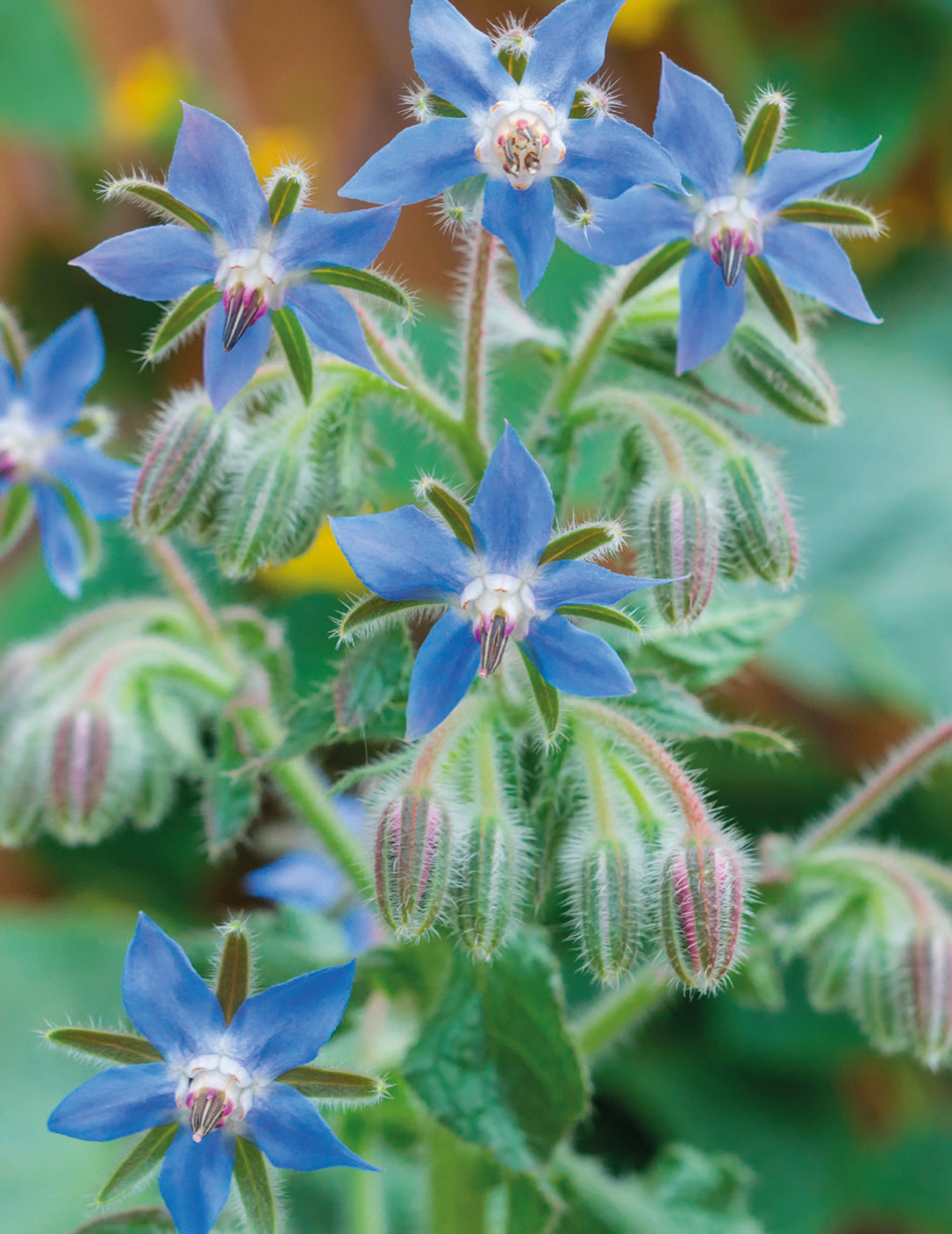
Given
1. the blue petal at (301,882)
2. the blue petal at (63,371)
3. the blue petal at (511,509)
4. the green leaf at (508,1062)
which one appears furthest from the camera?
the blue petal at (301,882)

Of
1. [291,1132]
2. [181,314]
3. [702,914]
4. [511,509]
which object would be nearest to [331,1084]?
[291,1132]

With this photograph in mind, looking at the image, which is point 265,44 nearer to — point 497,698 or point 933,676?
point 933,676

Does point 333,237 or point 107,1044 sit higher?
point 333,237

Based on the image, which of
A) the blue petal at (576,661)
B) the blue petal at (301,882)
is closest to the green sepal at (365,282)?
the blue petal at (576,661)

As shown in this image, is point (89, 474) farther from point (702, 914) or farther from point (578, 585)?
point (702, 914)

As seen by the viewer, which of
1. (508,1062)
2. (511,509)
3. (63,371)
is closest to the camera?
(511,509)

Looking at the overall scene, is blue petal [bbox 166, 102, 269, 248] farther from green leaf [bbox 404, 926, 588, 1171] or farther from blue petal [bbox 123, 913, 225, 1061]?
green leaf [bbox 404, 926, 588, 1171]

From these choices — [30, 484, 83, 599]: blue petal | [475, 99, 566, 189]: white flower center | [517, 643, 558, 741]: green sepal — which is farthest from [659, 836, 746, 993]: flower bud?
[30, 484, 83, 599]: blue petal

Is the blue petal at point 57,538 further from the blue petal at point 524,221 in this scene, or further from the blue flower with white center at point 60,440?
the blue petal at point 524,221
